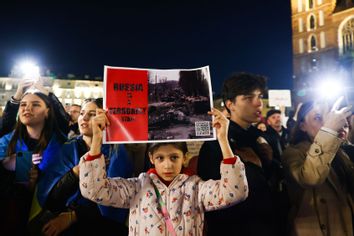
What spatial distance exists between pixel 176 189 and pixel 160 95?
27.9 inches

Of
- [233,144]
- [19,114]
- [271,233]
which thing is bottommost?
[271,233]

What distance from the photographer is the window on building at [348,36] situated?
5150cm

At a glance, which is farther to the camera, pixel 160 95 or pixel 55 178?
pixel 55 178

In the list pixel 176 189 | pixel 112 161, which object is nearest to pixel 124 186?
pixel 176 189

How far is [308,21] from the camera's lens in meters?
59.8

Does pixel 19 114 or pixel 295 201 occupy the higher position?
pixel 19 114

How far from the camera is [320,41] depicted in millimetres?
57281

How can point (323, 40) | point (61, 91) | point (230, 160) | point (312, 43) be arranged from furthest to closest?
point (312, 43) → point (323, 40) → point (61, 91) → point (230, 160)

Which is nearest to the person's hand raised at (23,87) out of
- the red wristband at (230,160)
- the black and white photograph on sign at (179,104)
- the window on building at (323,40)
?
the black and white photograph on sign at (179,104)

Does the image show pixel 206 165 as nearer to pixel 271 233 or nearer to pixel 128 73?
pixel 271 233

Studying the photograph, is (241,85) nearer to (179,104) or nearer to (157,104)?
(179,104)

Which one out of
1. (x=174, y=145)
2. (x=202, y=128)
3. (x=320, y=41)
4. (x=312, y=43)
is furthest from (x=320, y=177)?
(x=312, y=43)

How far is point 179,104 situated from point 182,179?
57 centimetres

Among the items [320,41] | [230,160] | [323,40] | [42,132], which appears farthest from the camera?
[320,41]
